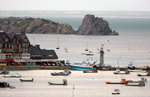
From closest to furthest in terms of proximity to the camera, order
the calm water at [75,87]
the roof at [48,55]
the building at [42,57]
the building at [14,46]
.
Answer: the calm water at [75,87] → the building at [14,46] → the building at [42,57] → the roof at [48,55]

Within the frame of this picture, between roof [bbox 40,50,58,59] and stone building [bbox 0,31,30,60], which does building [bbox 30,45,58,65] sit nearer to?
roof [bbox 40,50,58,59]

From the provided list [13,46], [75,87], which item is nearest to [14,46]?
[13,46]

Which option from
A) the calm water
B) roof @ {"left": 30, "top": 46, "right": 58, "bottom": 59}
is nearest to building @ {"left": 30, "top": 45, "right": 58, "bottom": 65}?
roof @ {"left": 30, "top": 46, "right": 58, "bottom": 59}

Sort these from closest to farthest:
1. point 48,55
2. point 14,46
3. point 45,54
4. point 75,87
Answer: point 75,87, point 14,46, point 48,55, point 45,54

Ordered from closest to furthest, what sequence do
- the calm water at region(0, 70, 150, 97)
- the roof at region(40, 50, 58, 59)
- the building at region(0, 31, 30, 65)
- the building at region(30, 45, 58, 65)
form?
the calm water at region(0, 70, 150, 97) < the building at region(0, 31, 30, 65) < the building at region(30, 45, 58, 65) < the roof at region(40, 50, 58, 59)

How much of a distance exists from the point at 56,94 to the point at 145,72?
31.9 m

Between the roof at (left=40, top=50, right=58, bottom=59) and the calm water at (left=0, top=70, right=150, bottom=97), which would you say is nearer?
the calm water at (left=0, top=70, right=150, bottom=97)

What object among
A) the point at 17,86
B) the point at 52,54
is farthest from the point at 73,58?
the point at 17,86

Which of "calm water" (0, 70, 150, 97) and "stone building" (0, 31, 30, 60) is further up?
"stone building" (0, 31, 30, 60)

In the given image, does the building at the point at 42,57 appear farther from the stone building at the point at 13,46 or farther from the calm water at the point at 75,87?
the calm water at the point at 75,87

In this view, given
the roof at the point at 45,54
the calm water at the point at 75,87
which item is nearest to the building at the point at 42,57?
the roof at the point at 45,54

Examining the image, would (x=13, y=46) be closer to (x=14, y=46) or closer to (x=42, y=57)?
(x=14, y=46)

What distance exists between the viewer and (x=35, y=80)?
291 ft

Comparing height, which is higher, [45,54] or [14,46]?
[14,46]
